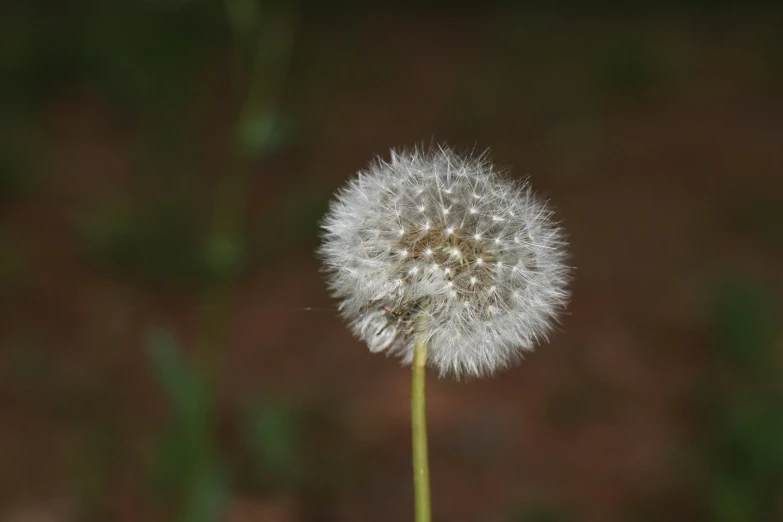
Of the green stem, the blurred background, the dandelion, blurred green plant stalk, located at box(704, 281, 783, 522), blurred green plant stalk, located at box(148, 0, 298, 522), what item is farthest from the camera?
the blurred background

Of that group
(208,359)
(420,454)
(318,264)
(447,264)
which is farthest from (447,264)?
(318,264)

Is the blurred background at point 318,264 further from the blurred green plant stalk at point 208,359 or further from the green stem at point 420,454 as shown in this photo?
the green stem at point 420,454

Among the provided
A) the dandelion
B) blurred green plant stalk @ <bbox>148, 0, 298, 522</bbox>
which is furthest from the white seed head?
blurred green plant stalk @ <bbox>148, 0, 298, 522</bbox>

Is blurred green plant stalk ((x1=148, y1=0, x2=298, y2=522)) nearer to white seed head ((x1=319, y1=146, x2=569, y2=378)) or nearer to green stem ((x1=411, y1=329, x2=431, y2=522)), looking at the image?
white seed head ((x1=319, y1=146, x2=569, y2=378))

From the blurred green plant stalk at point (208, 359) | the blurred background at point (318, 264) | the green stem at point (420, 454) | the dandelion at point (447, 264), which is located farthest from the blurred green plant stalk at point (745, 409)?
the green stem at point (420, 454)

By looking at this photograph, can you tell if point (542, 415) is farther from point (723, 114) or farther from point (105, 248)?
point (723, 114)

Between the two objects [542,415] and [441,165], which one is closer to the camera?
[441,165]

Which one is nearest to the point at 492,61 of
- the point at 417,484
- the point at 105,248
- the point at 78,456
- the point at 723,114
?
the point at 723,114
